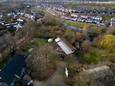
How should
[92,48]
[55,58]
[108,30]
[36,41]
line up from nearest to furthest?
[55,58] < [92,48] < [36,41] < [108,30]

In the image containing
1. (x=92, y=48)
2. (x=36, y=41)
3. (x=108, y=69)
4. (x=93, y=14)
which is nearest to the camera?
(x=108, y=69)

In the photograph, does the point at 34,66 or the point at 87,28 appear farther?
the point at 87,28

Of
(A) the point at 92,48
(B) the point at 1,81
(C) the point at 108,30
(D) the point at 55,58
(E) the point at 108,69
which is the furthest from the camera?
(C) the point at 108,30

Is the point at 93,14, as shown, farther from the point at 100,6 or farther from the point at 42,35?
the point at 42,35

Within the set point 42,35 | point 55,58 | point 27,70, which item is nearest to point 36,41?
point 42,35

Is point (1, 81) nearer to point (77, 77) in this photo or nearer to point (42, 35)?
point (77, 77)

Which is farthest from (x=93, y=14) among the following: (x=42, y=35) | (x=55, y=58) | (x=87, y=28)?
(x=55, y=58)

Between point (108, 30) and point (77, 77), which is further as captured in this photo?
point (108, 30)

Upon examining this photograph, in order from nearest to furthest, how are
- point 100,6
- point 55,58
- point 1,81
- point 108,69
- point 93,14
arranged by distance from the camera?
1. point 1,81
2. point 108,69
3. point 55,58
4. point 93,14
5. point 100,6

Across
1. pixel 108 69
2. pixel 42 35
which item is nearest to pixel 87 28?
pixel 42 35
